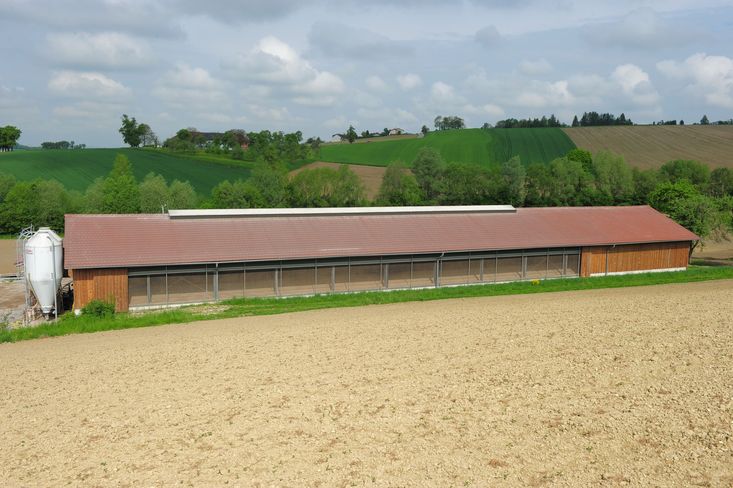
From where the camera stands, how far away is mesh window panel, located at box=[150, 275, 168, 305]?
28953 mm

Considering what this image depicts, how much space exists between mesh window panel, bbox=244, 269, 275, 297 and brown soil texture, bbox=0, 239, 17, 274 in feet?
70.3

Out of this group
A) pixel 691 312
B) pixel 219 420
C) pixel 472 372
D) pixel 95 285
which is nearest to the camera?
pixel 219 420

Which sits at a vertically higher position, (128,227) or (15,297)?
(128,227)

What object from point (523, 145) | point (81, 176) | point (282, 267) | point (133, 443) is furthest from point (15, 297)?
point (523, 145)

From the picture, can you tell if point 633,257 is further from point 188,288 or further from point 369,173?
point 369,173

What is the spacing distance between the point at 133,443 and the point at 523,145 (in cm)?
10343

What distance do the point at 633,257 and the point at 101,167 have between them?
78.9m

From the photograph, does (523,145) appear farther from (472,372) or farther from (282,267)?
(472,372)

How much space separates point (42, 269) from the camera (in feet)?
90.5

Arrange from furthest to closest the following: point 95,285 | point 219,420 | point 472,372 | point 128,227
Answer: point 128,227
point 95,285
point 472,372
point 219,420

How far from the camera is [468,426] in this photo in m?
12.9

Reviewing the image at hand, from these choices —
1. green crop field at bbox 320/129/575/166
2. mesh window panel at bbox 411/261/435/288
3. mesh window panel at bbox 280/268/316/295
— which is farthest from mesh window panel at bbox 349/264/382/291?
green crop field at bbox 320/129/575/166

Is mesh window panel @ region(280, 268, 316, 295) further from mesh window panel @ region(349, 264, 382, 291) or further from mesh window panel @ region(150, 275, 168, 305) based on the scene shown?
mesh window panel @ region(150, 275, 168, 305)

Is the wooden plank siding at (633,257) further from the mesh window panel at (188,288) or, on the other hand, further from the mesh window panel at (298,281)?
the mesh window panel at (188,288)
